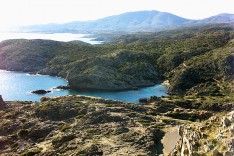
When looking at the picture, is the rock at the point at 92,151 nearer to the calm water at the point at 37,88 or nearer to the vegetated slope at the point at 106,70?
the calm water at the point at 37,88

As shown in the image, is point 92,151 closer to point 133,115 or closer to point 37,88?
point 133,115

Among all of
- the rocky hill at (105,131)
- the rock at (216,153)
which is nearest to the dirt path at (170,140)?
the rocky hill at (105,131)

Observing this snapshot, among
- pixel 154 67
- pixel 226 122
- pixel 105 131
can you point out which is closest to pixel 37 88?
pixel 154 67

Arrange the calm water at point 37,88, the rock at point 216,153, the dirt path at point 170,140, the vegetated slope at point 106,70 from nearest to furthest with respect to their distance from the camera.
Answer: the rock at point 216,153
the dirt path at point 170,140
the calm water at point 37,88
the vegetated slope at point 106,70

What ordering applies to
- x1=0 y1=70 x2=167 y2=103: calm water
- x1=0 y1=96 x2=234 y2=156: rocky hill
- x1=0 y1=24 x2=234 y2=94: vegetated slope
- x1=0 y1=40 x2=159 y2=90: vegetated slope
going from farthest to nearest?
x1=0 y1=40 x2=159 y2=90: vegetated slope
x1=0 y1=24 x2=234 y2=94: vegetated slope
x1=0 y1=70 x2=167 y2=103: calm water
x1=0 y1=96 x2=234 y2=156: rocky hill

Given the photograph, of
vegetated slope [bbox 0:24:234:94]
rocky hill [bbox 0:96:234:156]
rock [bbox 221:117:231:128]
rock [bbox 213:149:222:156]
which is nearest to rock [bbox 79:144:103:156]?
rocky hill [bbox 0:96:234:156]

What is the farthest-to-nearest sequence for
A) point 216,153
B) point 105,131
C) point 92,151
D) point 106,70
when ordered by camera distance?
point 106,70 → point 105,131 → point 92,151 → point 216,153

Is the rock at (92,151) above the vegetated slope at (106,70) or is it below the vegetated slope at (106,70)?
above

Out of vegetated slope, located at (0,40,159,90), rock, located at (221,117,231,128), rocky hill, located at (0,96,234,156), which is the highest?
rock, located at (221,117,231,128)

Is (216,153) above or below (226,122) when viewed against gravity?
below

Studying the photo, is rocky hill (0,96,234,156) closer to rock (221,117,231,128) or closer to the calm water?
rock (221,117,231,128)
